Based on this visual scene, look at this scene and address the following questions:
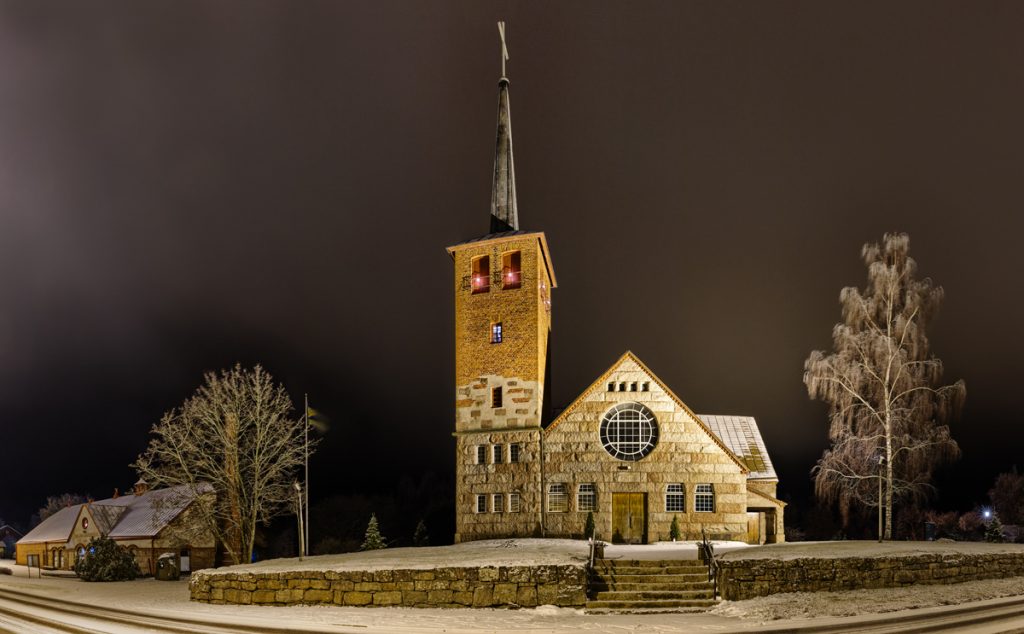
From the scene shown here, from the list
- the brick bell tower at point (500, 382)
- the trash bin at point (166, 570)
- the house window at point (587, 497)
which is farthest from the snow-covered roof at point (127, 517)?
the house window at point (587, 497)

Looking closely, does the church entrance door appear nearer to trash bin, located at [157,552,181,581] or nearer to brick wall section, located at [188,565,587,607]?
brick wall section, located at [188,565,587,607]

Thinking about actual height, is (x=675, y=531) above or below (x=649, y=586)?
below

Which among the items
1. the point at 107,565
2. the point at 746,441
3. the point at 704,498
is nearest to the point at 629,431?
the point at 704,498

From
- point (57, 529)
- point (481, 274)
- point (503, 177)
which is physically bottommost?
point (57, 529)

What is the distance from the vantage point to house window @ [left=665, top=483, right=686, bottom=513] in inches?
1278

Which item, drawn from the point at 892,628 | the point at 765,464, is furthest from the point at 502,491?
the point at 892,628

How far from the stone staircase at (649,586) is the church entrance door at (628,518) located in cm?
1465

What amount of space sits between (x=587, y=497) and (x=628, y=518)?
2010mm

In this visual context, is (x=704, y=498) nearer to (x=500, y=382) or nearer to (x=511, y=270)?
(x=500, y=382)

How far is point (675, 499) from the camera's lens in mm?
32594

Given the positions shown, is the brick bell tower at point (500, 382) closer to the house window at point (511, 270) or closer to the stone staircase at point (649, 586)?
the house window at point (511, 270)

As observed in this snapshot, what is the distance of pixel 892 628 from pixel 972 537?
114 feet

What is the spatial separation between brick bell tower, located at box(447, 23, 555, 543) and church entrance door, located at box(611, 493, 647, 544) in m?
3.36

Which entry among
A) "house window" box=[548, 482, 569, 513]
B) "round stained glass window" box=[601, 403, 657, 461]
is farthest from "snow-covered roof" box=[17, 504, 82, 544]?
"round stained glass window" box=[601, 403, 657, 461]
